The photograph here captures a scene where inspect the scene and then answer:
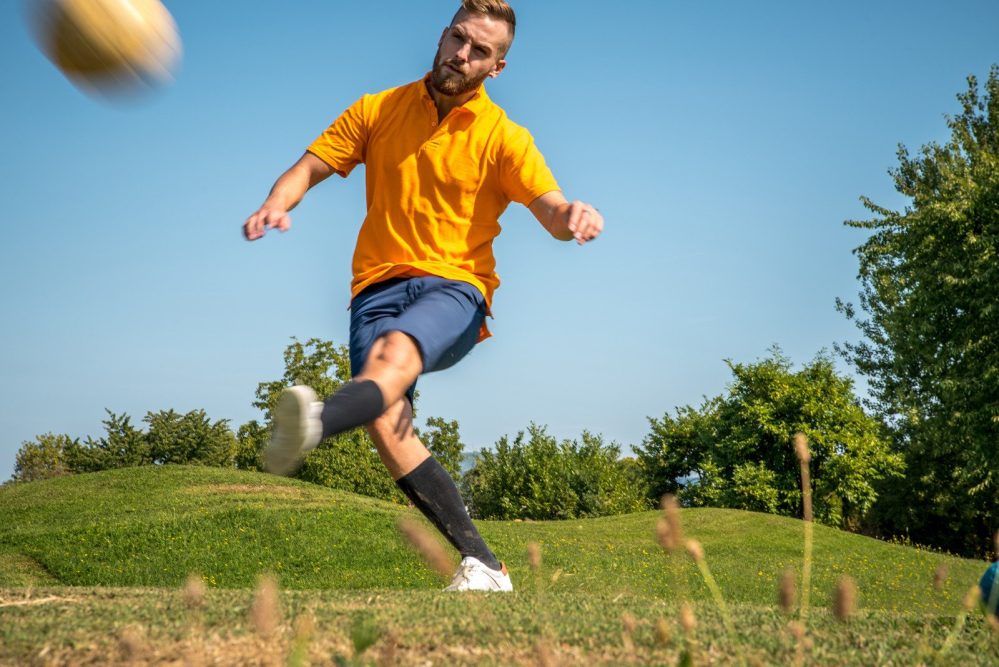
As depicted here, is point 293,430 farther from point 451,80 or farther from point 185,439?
point 185,439

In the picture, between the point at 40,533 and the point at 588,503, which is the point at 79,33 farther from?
the point at 588,503

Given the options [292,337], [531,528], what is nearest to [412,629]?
[531,528]

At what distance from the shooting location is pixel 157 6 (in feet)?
13.3

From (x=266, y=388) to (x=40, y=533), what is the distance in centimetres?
2762

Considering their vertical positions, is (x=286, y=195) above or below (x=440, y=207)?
above

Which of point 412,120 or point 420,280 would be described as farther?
point 412,120

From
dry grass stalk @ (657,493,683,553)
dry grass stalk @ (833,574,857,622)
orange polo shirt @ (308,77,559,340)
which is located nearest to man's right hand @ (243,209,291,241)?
orange polo shirt @ (308,77,559,340)

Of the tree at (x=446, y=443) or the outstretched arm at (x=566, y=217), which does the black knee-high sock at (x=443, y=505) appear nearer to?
the outstretched arm at (x=566, y=217)

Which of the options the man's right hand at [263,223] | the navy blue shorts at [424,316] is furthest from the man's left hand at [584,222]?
the man's right hand at [263,223]

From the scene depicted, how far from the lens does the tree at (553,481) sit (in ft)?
108

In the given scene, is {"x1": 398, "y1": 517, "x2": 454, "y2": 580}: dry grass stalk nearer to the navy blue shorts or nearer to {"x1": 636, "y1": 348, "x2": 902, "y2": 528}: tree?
the navy blue shorts

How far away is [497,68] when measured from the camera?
4633 mm

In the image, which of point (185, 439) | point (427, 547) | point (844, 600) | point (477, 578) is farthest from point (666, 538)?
point (185, 439)

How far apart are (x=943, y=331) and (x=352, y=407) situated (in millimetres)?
23374
